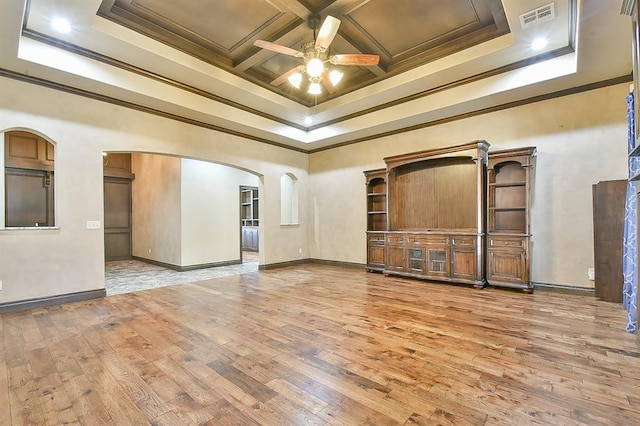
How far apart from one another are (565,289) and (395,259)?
2.71 m

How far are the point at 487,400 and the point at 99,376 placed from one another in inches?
111

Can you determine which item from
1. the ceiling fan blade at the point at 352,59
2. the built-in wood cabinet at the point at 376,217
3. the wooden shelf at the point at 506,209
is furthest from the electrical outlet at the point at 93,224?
the wooden shelf at the point at 506,209

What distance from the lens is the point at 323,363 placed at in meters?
2.48

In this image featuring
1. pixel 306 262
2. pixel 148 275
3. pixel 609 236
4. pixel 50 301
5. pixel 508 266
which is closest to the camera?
pixel 609 236

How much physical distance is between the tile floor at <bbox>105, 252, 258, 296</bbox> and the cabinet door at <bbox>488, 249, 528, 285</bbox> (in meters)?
4.99

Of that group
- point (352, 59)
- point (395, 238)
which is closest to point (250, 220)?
point (395, 238)

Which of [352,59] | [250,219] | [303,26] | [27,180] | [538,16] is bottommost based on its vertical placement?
[250,219]

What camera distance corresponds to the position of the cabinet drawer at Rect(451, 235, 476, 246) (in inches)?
202

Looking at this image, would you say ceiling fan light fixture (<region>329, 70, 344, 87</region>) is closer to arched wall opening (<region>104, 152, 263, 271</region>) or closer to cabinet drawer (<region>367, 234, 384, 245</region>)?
cabinet drawer (<region>367, 234, 384, 245</region>)

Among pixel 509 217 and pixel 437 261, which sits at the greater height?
pixel 509 217

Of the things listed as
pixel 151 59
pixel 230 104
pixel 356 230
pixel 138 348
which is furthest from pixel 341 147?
pixel 138 348

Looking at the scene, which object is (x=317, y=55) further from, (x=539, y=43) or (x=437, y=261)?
(x=437, y=261)

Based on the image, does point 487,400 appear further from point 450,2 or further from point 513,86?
point 513,86

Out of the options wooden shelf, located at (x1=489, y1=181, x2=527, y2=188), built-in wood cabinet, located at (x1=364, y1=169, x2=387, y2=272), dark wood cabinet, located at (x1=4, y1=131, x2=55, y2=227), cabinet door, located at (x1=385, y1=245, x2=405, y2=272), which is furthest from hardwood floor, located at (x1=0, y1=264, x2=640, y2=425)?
dark wood cabinet, located at (x1=4, y1=131, x2=55, y2=227)
